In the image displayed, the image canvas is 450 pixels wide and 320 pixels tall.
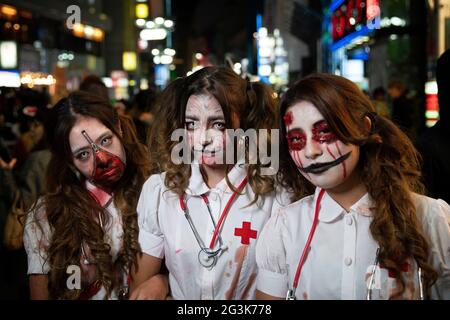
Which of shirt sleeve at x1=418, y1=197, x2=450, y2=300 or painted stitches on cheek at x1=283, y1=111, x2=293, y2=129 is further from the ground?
painted stitches on cheek at x1=283, y1=111, x2=293, y2=129

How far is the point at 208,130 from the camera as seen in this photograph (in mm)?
2557

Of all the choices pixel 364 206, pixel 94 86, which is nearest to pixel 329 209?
pixel 364 206

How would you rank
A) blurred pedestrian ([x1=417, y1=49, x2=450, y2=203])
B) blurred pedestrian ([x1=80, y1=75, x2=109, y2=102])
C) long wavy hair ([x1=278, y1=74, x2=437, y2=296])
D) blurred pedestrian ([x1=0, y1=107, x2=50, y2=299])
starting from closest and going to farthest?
long wavy hair ([x1=278, y1=74, x2=437, y2=296]) → blurred pedestrian ([x1=417, y1=49, x2=450, y2=203]) → blurred pedestrian ([x1=0, y1=107, x2=50, y2=299]) → blurred pedestrian ([x1=80, y1=75, x2=109, y2=102])

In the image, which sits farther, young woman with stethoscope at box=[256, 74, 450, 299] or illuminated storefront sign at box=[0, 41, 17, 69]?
illuminated storefront sign at box=[0, 41, 17, 69]

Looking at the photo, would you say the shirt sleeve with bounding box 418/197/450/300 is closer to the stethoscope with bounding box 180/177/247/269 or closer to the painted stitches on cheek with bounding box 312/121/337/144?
the painted stitches on cheek with bounding box 312/121/337/144

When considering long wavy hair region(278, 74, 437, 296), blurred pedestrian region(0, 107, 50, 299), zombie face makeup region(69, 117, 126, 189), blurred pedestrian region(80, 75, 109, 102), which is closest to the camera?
long wavy hair region(278, 74, 437, 296)

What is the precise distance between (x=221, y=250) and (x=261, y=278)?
0.84 feet

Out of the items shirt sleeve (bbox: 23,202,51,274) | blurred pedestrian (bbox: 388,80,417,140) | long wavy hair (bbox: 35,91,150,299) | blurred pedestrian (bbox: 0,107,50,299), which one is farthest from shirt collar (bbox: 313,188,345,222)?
blurred pedestrian (bbox: 388,80,417,140)

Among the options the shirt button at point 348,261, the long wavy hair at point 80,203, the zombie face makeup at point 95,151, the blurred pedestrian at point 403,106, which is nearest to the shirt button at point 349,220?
the shirt button at point 348,261

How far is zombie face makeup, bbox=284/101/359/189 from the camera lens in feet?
7.14

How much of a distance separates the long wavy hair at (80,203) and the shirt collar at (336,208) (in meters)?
0.97

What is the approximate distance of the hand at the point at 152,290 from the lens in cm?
260

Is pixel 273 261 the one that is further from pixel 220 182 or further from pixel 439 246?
pixel 439 246

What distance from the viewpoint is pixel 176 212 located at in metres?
2.70
